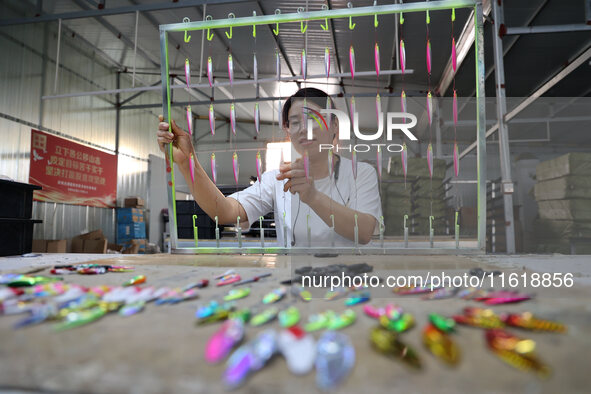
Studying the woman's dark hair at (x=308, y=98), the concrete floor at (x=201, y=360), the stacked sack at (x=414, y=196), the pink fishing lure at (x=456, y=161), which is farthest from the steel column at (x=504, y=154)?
the concrete floor at (x=201, y=360)

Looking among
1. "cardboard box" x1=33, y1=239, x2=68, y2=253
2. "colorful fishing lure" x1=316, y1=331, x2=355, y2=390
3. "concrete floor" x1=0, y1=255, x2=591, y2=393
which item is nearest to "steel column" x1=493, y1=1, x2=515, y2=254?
"concrete floor" x1=0, y1=255, x2=591, y2=393

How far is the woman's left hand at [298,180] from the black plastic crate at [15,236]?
165cm

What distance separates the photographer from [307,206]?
5.58ft

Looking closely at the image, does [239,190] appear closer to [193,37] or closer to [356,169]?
[356,169]

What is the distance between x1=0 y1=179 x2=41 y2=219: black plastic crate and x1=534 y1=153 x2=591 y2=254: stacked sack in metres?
4.38

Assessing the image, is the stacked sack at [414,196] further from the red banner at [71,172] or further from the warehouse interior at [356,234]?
the red banner at [71,172]

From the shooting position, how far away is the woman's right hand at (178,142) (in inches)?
76.7

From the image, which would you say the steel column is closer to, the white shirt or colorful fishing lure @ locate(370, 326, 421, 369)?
the white shirt

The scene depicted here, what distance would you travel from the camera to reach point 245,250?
77.1 inches

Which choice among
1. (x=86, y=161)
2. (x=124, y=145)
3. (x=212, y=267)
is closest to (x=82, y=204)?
(x=86, y=161)

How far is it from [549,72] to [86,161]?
8.72 metres

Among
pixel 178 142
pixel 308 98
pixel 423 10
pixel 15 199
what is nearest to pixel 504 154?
pixel 423 10

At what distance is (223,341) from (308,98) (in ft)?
4.33

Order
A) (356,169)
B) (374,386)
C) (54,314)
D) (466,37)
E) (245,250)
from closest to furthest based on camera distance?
(374,386)
(54,314)
(356,169)
(245,250)
(466,37)
